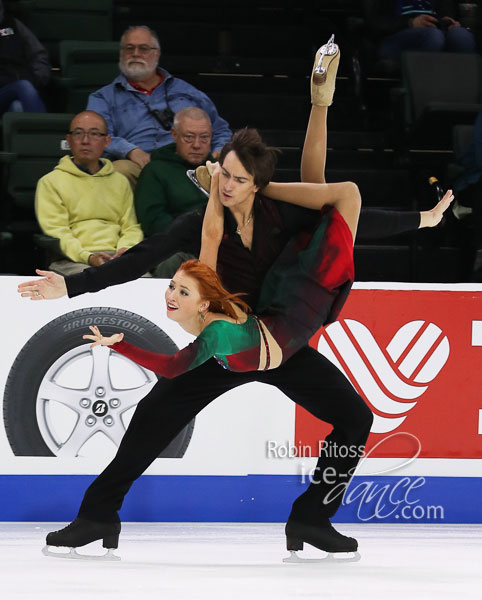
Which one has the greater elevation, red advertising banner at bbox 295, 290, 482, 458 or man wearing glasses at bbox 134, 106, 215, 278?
man wearing glasses at bbox 134, 106, 215, 278

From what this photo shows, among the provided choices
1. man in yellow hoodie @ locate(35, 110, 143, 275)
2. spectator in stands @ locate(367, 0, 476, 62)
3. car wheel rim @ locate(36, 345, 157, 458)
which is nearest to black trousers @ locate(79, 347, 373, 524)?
car wheel rim @ locate(36, 345, 157, 458)

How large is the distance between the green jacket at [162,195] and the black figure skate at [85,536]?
6.42ft

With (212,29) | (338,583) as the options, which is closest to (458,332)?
(338,583)

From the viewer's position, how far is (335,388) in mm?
3645

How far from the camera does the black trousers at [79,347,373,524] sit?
141 inches

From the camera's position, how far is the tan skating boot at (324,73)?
3461 millimetres

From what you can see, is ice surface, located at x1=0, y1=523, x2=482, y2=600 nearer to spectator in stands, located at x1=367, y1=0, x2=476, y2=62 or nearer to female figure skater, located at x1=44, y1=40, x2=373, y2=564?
A: female figure skater, located at x1=44, y1=40, x2=373, y2=564

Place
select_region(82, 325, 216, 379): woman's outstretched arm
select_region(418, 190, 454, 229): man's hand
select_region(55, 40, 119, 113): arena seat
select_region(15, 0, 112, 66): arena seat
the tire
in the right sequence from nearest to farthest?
select_region(82, 325, 216, 379): woman's outstretched arm, select_region(418, 190, 454, 229): man's hand, the tire, select_region(55, 40, 119, 113): arena seat, select_region(15, 0, 112, 66): arena seat

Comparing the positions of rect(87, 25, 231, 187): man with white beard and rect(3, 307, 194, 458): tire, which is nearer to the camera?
rect(3, 307, 194, 458): tire

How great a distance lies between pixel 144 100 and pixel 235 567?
10.2ft

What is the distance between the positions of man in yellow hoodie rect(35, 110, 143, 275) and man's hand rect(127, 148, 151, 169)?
0.22 meters

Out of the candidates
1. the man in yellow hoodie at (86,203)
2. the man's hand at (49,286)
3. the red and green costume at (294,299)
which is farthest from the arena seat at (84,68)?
the red and green costume at (294,299)

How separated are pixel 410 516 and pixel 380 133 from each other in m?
2.69

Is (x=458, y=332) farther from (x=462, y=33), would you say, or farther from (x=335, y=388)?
(x=462, y=33)
